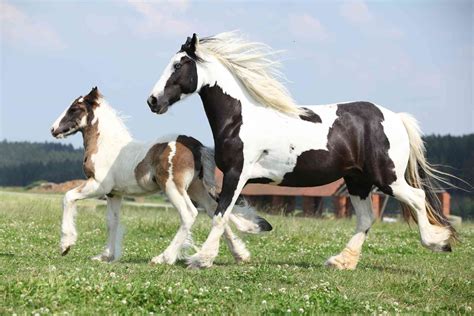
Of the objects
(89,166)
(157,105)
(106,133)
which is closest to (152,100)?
(157,105)

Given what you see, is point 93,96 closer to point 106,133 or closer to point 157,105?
point 106,133

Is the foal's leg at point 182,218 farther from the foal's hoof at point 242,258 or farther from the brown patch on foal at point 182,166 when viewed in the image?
the foal's hoof at point 242,258

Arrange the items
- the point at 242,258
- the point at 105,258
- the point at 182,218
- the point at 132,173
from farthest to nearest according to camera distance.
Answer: the point at 105,258 < the point at 242,258 < the point at 132,173 < the point at 182,218

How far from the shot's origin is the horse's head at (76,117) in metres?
13.4

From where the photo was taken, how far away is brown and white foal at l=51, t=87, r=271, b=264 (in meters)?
12.3

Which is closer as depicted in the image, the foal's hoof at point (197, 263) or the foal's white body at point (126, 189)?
the foal's hoof at point (197, 263)

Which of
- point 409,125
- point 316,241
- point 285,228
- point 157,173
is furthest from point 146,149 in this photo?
point 285,228

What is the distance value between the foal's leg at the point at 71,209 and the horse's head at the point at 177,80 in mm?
1700

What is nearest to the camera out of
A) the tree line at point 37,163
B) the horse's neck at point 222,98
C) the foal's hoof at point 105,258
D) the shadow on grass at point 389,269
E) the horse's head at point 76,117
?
the horse's neck at point 222,98

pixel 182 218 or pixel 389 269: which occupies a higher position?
pixel 182 218

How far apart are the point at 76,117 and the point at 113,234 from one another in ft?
6.69

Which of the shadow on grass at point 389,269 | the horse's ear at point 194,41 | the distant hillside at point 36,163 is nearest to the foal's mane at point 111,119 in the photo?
the horse's ear at point 194,41

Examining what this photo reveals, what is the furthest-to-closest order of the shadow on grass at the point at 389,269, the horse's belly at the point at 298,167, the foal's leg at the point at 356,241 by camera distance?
the foal's leg at the point at 356,241 < the shadow on grass at the point at 389,269 < the horse's belly at the point at 298,167

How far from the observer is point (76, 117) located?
13.4 meters
